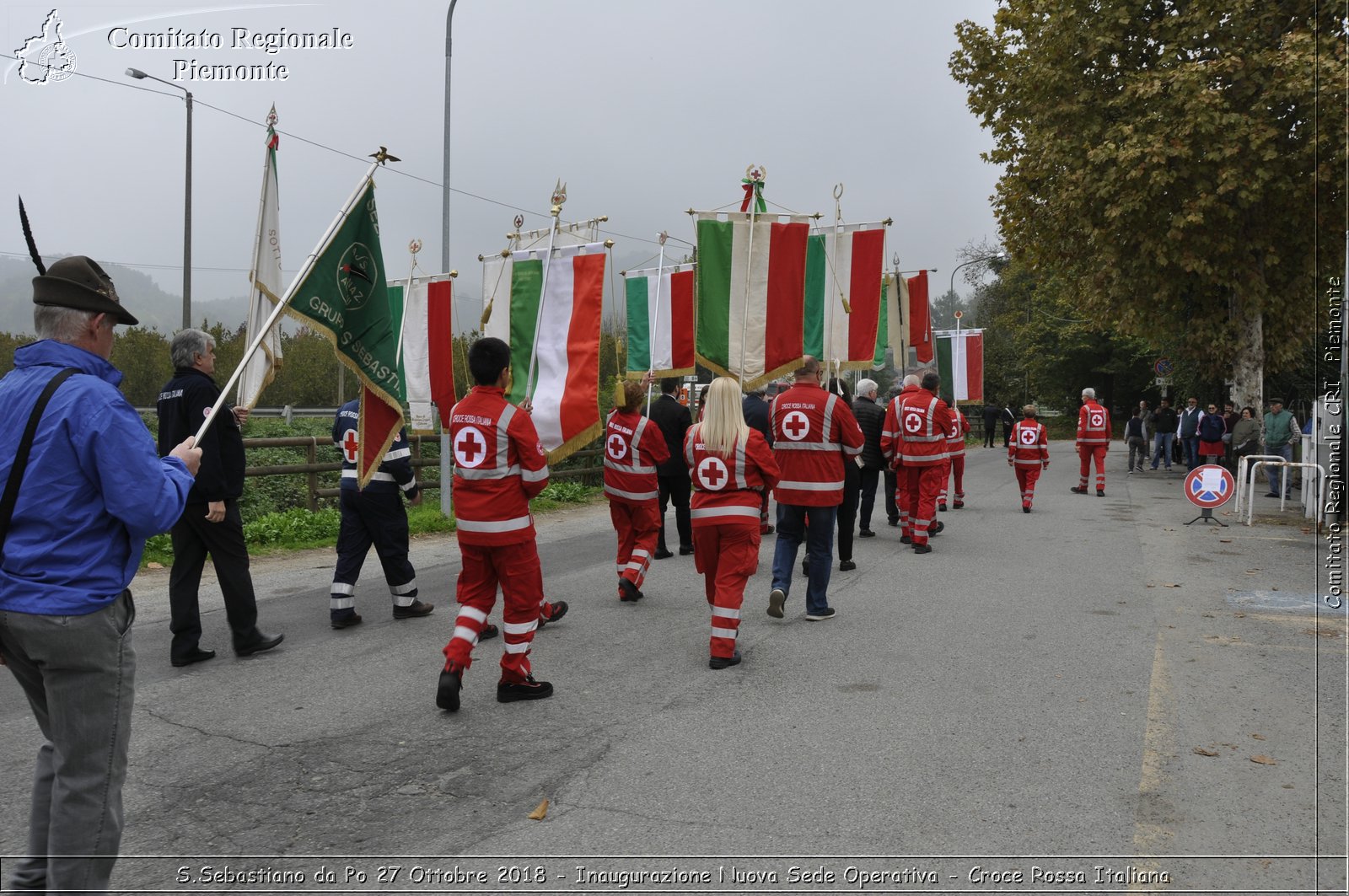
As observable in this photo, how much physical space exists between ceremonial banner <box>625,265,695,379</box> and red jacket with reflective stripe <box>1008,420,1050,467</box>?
17.9ft

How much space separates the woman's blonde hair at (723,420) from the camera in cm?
639

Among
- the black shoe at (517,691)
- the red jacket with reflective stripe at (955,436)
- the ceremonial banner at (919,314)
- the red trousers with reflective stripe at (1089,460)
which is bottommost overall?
the black shoe at (517,691)

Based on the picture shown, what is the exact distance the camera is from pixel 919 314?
61.5ft

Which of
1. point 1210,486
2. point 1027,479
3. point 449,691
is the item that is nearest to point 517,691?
point 449,691

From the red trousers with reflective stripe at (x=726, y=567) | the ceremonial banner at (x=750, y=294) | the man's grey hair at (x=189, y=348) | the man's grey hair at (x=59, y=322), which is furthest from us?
the ceremonial banner at (x=750, y=294)

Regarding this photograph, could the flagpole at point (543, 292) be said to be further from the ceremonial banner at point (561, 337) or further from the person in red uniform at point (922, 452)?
the person in red uniform at point (922, 452)

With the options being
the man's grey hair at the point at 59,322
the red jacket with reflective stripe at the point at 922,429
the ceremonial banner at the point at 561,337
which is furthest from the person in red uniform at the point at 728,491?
the red jacket with reflective stripe at the point at 922,429

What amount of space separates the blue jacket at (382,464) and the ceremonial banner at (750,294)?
3425 millimetres

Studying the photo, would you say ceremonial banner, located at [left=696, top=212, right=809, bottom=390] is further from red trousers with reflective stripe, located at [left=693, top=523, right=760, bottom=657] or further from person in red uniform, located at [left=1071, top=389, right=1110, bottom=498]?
person in red uniform, located at [left=1071, top=389, right=1110, bottom=498]

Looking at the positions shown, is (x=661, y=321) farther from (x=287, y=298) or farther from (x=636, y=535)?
(x=287, y=298)

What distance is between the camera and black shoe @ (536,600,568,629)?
734 centimetres

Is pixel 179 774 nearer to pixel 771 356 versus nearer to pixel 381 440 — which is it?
Result: pixel 381 440

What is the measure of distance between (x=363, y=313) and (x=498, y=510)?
1.72 m

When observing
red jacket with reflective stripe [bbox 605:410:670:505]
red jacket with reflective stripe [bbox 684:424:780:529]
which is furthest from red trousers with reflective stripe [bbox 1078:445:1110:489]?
red jacket with reflective stripe [bbox 684:424:780:529]
